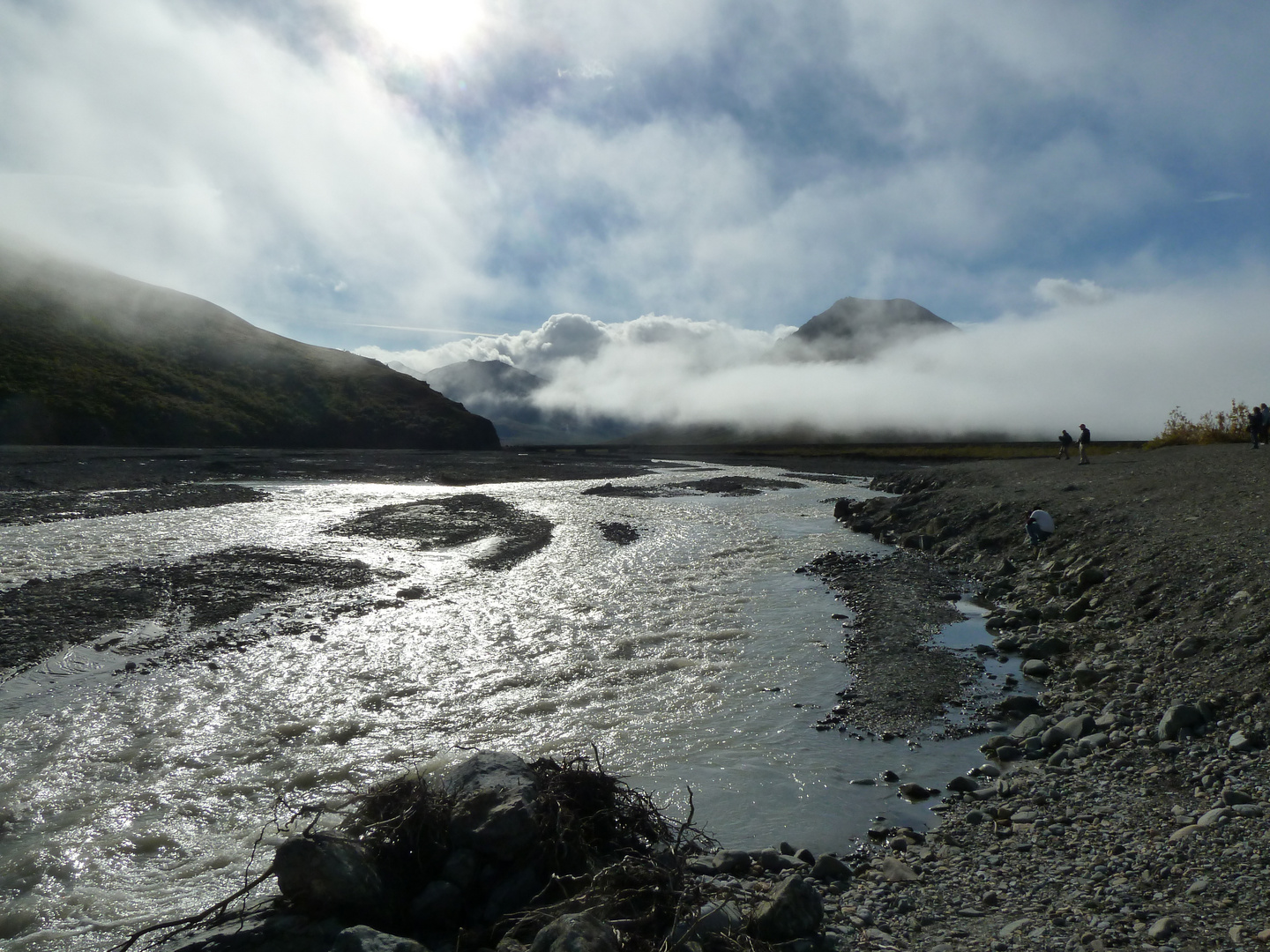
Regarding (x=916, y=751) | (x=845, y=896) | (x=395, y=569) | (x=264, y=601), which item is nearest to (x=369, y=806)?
(x=845, y=896)

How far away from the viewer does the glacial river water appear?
9.09 m

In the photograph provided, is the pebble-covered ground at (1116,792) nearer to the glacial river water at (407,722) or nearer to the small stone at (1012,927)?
the small stone at (1012,927)

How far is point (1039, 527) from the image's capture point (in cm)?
2553

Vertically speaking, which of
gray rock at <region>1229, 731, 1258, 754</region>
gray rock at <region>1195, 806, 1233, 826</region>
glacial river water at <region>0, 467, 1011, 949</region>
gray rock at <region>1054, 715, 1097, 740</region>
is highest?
gray rock at <region>1229, 731, 1258, 754</region>

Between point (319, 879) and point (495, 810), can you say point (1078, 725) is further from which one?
point (319, 879)

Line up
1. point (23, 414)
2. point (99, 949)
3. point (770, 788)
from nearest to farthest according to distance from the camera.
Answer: point (99, 949)
point (770, 788)
point (23, 414)

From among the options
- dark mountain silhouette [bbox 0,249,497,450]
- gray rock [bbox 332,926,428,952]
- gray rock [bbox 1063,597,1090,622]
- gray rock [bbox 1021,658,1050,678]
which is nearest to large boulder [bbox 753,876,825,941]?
gray rock [bbox 332,926,428,952]

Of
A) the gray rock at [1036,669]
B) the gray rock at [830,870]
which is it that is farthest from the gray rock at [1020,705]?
the gray rock at [830,870]

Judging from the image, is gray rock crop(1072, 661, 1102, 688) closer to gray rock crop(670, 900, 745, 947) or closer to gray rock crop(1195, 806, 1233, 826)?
gray rock crop(1195, 806, 1233, 826)

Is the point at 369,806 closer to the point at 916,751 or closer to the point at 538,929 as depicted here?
the point at 538,929

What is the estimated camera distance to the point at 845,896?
777 centimetres

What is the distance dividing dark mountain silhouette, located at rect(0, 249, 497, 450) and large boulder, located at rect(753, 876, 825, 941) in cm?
11373

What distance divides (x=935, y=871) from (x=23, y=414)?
122 m

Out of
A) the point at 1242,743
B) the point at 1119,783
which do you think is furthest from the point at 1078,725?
the point at 1242,743
